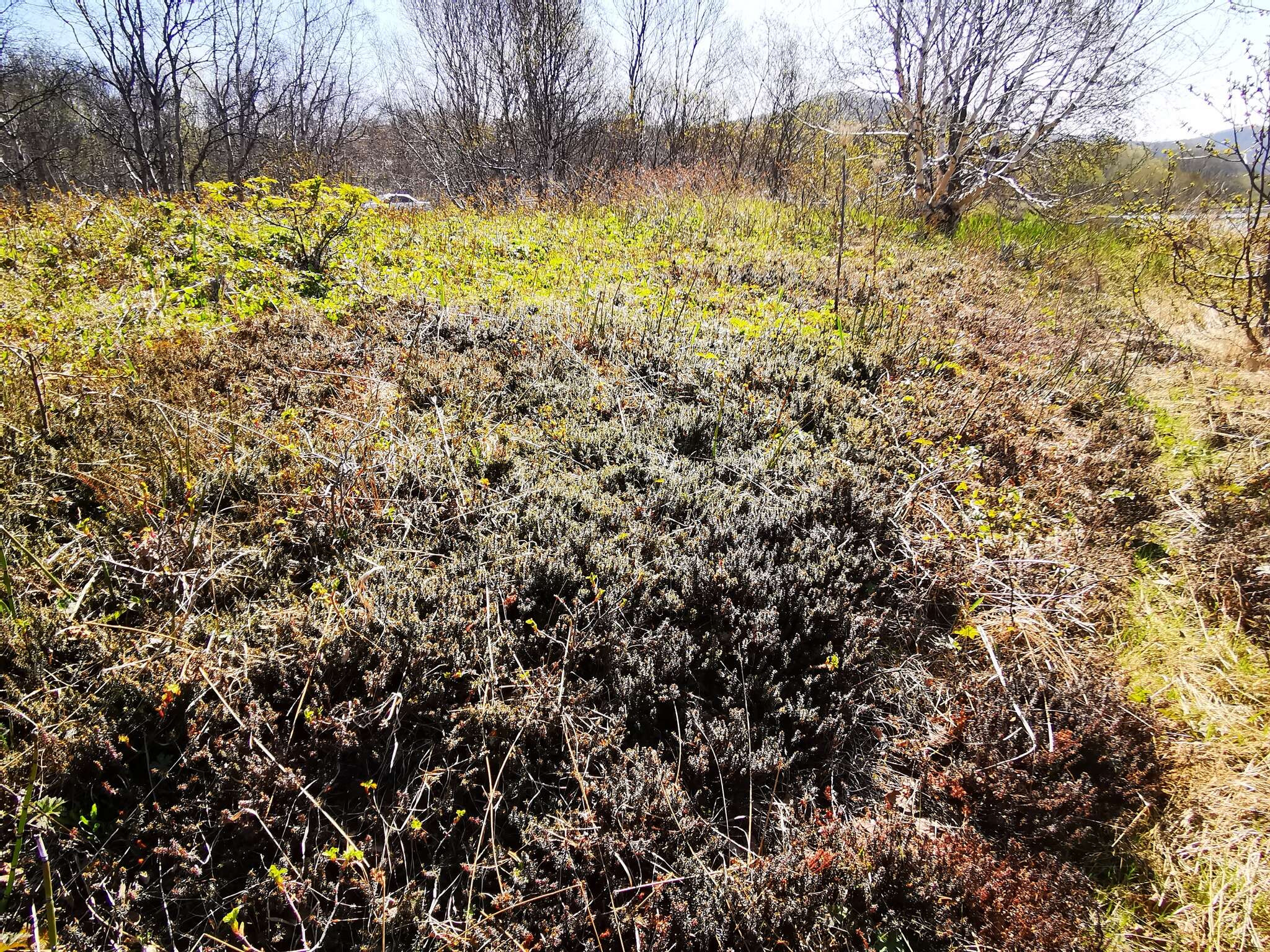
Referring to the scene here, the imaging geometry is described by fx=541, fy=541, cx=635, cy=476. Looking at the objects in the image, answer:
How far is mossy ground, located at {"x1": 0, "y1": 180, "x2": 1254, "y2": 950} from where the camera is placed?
187 centimetres

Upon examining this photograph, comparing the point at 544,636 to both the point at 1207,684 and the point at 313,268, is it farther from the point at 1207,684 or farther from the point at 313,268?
the point at 313,268

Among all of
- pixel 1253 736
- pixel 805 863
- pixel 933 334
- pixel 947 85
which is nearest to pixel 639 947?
pixel 805 863

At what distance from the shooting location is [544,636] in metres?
2.48

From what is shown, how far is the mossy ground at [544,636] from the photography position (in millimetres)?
1865

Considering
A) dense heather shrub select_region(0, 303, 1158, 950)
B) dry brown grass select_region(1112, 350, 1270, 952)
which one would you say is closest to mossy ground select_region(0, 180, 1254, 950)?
dense heather shrub select_region(0, 303, 1158, 950)

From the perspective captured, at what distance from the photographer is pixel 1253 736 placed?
2.50m

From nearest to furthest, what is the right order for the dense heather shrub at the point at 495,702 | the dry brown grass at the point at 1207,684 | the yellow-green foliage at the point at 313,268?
the dense heather shrub at the point at 495,702 < the dry brown grass at the point at 1207,684 < the yellow-green foliage at the point at 313,268

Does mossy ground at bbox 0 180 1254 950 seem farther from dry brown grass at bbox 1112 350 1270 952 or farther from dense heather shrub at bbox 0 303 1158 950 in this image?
dry brown grass at bbox 1112 350 1270 952

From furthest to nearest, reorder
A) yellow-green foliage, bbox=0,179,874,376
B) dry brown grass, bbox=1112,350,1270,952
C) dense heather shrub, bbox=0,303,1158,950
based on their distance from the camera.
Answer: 1. yellow-green foliage, bbox=0,179,874,376
2. dry brown grass, bbox=1112,350,1270,952
3. dense heather shrub, bbox=0,303,1158,950

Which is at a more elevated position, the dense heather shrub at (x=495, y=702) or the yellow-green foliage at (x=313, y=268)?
the yellow-green foliage at (x=313, y=268)

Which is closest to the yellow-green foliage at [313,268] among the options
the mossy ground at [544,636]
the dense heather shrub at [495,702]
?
the mossy ground at [544,636]

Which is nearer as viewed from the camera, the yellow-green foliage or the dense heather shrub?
the dense heather shrub

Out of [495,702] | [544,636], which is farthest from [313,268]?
[495,702]

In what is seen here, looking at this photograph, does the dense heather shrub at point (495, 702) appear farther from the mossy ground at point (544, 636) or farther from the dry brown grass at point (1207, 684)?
the dry brown grass at point (1207, 684)
